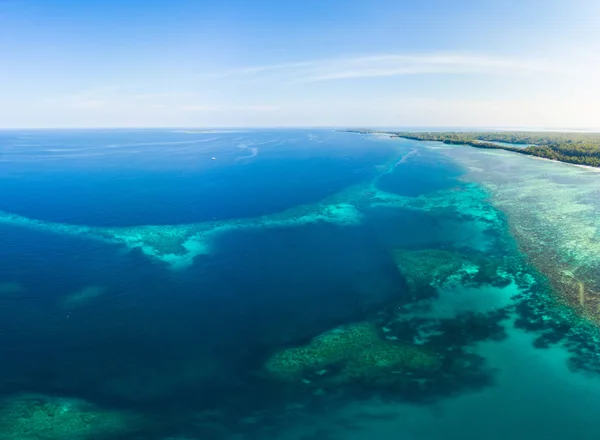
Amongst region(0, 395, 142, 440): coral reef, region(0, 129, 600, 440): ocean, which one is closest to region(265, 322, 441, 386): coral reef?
region(0, 129, 600, 440): ocean

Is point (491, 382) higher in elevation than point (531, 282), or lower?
lower

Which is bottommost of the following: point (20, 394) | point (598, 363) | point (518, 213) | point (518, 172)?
point (20, 394)

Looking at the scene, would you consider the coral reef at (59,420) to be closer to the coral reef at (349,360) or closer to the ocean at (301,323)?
the ocean at (301,323)

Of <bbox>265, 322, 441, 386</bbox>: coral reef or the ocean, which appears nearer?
the ocean

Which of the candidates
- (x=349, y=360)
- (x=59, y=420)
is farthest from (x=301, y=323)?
(x=59, y=420)

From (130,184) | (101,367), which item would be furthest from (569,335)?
(130,184)

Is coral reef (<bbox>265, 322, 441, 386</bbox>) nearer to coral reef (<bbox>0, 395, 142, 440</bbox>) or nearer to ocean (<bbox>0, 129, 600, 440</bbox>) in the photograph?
ocean (<bbox>0, 129, 600, 440</bbox>)

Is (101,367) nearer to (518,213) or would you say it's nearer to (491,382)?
(491,382)

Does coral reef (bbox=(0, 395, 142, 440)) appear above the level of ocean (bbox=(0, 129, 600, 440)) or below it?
below
